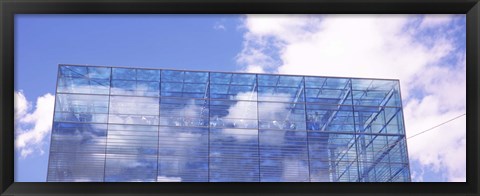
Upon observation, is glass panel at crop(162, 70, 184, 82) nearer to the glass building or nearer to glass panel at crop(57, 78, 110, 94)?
the glass building

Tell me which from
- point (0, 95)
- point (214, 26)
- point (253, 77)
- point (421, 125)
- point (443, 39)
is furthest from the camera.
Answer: point (214, 26)

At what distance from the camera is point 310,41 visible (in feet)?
48.3

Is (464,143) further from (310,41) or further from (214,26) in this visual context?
(214,26)

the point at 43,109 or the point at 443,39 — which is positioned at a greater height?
the point at 443,39

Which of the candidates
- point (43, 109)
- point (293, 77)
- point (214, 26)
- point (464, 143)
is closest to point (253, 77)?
point (293, 77)

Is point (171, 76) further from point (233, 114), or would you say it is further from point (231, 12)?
point (231, 12)

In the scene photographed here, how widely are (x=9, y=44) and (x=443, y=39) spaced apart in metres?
14.9

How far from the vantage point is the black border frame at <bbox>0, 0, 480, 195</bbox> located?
87 centimetres

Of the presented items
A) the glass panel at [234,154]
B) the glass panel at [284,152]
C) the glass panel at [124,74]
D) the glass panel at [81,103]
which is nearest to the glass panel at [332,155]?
the glass panel at [284,152]

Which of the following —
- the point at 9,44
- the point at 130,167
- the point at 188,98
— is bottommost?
the point at 130,167

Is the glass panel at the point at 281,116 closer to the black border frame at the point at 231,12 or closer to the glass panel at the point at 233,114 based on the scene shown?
the glass panel at the point at 233,114

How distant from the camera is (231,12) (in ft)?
3.01

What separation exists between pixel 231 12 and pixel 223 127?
12.2 meters

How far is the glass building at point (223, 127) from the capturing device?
1245 cm
